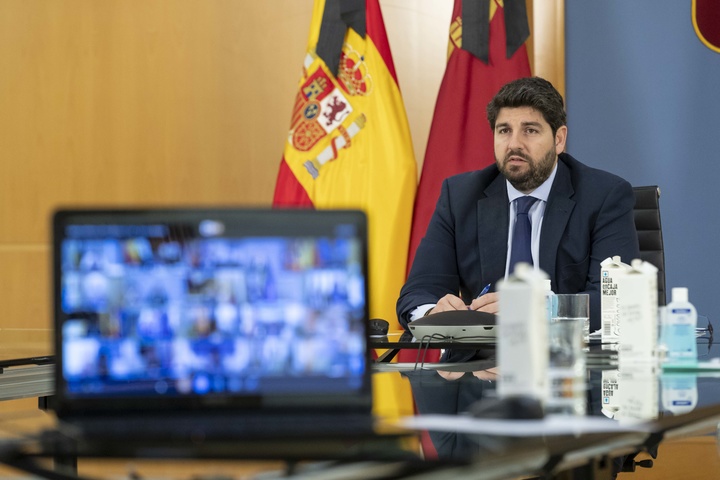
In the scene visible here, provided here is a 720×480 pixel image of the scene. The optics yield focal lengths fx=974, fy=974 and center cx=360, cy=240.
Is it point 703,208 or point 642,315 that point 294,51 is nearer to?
point 703,208

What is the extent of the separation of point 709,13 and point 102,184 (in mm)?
3007

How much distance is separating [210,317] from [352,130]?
311 centimetres

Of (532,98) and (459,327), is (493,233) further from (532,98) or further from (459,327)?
(459,327)

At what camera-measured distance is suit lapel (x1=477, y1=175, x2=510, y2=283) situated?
2.90 meters

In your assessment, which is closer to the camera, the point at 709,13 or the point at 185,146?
the point at 709,13

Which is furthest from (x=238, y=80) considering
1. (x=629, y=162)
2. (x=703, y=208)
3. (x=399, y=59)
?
(x=703, y=208)

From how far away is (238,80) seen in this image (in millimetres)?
4938

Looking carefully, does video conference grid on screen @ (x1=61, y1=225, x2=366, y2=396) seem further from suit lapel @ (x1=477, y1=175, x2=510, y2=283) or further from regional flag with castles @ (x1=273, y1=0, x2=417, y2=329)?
regional flag with castles @ (x1=273, y1=0, x2=417, y2=329)

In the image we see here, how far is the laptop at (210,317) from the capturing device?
1078mm

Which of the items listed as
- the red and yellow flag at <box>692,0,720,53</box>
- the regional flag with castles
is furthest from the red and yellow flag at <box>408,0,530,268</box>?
the red and yellow flag at <box>692,0,720,53</box>

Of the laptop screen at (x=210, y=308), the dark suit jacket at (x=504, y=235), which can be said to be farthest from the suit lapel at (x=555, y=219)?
the laptop screen at (x=210, y=308)

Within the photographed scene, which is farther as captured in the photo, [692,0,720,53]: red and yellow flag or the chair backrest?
[692,0,720,53]: red and yellow flag

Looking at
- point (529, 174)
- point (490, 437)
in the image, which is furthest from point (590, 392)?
point (529, 174)

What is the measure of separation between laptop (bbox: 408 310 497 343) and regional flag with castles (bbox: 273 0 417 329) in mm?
1901
